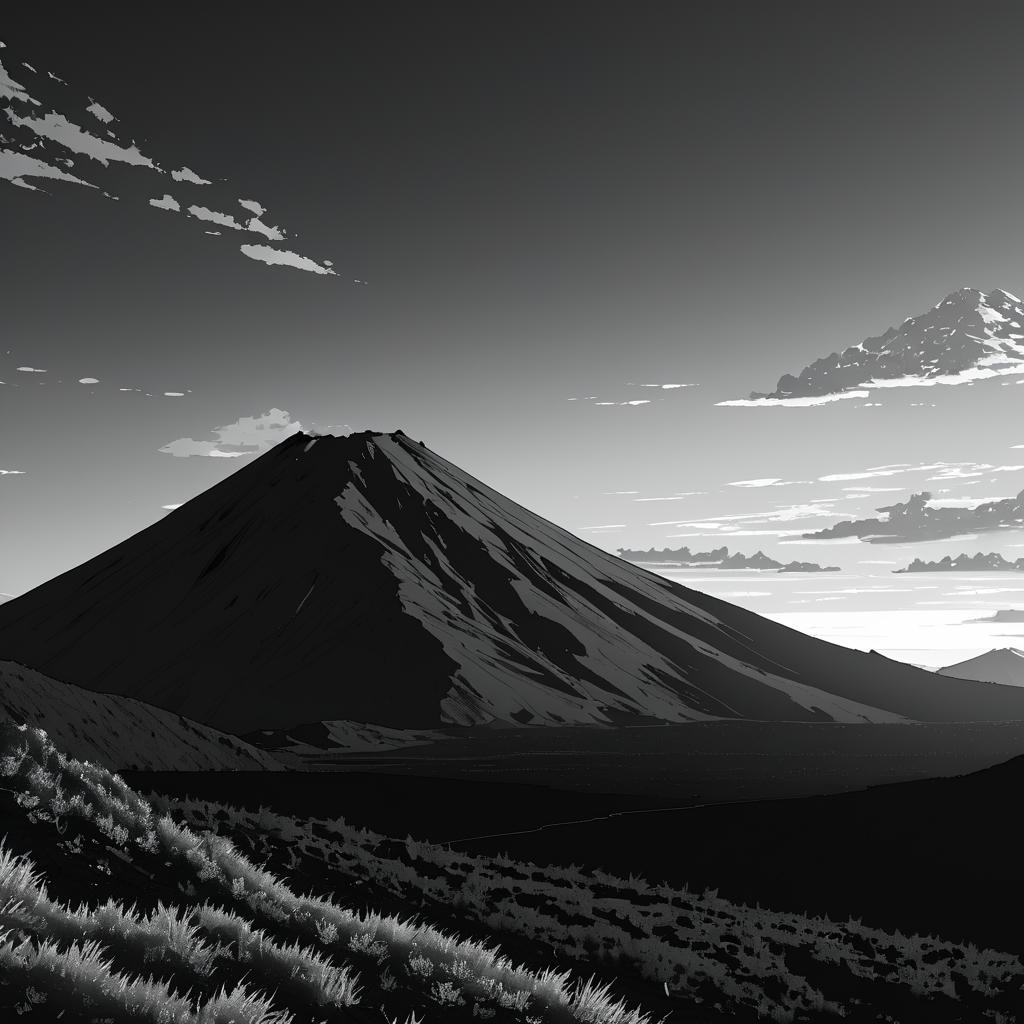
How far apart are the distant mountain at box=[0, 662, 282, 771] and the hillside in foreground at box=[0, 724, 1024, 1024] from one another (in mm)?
22549

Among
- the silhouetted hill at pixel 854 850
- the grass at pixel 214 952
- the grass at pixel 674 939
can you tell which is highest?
the grass at pixel 214 952

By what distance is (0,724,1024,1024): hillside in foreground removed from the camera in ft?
25.8

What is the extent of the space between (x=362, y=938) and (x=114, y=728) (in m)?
47.3

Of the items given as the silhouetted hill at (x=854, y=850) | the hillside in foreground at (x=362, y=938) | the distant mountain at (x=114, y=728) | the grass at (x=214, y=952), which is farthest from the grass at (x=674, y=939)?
the distant mountain at (x=114, y=728)

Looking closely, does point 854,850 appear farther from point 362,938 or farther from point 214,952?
point 214,952

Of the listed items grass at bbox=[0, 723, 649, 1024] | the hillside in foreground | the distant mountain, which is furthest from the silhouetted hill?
grass at bbox=[0, 723, 649, 1024]

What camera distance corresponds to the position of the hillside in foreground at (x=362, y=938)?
25.8 feet

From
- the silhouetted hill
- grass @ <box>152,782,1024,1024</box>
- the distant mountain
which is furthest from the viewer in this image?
the distant mountain

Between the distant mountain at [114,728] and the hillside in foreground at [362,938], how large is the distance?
74.0 feet

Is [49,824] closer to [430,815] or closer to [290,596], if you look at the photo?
[430,815]

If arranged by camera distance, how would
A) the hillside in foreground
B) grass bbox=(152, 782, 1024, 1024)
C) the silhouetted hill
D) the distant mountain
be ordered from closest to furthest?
the hillside in foreground < grass bbox=(152, 782, 1024, 1024) < the silhouetted hill < the distant mountain

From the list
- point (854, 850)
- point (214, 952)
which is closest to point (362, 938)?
point (214, 952)

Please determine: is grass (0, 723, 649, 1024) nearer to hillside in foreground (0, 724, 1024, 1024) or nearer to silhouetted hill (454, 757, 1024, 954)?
hillside in foreground (0, 724, 1024, 1024)

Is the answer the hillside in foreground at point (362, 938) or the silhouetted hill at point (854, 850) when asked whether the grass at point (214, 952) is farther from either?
the silhouetted hill at point (854, 850)
